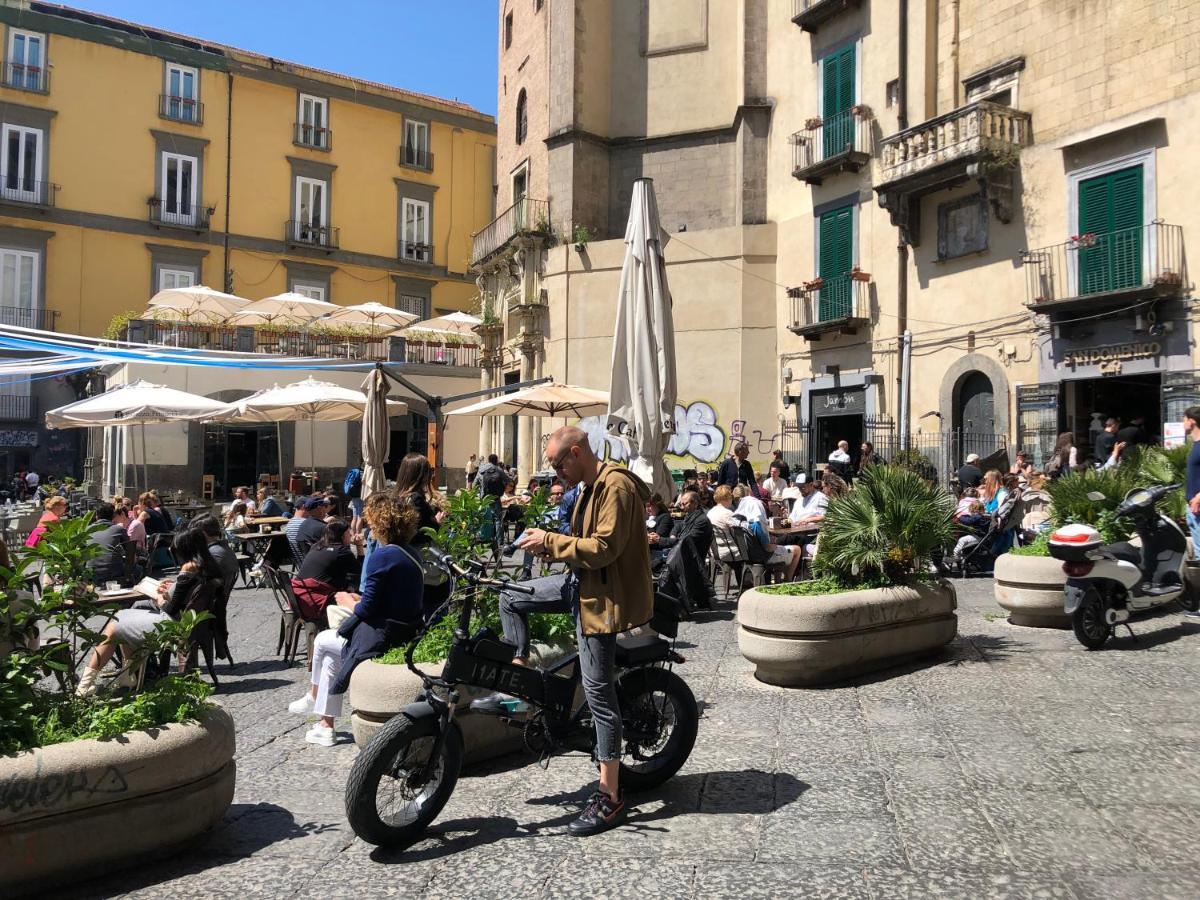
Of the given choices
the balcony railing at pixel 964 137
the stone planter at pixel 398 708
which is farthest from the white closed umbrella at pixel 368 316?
the stone planter at pixel 398 708

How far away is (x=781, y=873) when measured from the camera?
344 centimetres

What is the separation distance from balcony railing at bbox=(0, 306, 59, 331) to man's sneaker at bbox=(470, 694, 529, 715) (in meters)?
32.4

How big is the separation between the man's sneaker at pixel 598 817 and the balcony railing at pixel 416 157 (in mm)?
36653

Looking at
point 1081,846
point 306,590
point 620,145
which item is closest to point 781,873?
point 1081,846

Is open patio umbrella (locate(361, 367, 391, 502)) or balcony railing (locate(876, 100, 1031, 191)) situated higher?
balcony railing (locate(876, 100, 1031, 191))

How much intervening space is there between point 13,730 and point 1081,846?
400 cm

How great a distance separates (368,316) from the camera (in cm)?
2644

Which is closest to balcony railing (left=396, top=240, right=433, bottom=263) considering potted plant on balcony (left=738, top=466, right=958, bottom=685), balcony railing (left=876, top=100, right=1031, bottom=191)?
balcony railing (left=876, top=100, right=1031, bottom=191)

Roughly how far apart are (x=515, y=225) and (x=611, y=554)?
22.8m

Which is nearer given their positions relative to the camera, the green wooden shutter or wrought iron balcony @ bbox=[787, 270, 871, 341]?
wrought iron balcony @ bbox=[787, 270, 871, 341]

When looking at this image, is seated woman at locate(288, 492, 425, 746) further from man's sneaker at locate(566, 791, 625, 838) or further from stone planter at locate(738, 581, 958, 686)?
stone planter at locate(738, 581, 958, 686)

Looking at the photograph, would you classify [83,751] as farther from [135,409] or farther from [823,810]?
[135,409]

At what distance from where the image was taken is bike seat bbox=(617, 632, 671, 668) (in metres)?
4.20

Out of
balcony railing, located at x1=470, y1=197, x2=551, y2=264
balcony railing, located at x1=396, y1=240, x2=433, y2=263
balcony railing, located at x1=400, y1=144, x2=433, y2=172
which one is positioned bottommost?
balcony railing, located at x1=470, y1=197, x2=551, y2=264
